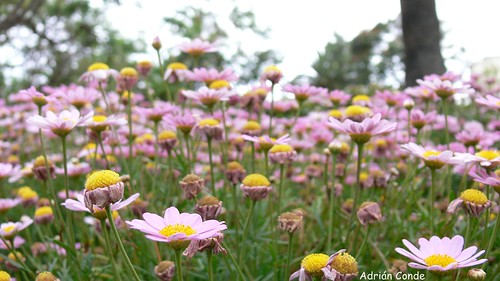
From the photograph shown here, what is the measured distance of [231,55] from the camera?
10.5 metres

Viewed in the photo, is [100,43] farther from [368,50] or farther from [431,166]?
[431,166]

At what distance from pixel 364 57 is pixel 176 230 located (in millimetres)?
13390

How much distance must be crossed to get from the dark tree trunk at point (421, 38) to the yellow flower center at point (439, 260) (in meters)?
3.45

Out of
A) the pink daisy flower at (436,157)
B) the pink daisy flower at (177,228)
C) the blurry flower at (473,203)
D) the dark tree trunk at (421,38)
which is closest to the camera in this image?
the pink daisy flower at (177,228)

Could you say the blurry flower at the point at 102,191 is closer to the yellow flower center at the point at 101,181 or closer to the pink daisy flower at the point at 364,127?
the yellow flower center at the point at 101,181

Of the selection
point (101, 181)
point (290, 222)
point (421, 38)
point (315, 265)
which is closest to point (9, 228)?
point (101, 181)

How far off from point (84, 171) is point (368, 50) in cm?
1295

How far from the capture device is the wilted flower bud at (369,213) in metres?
1.12

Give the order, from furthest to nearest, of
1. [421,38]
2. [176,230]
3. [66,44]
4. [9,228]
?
[66,44] → [421,38] → [9,228] → [176,230]

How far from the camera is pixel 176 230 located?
2.64 feet

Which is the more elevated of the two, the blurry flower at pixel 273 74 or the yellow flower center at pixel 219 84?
the blurry flower at pixel 273 74

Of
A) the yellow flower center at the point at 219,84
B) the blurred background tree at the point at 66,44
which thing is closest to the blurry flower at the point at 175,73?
the yellow flower center at the point at 219,84

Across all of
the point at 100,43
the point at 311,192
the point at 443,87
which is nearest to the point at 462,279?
the point at 443,87

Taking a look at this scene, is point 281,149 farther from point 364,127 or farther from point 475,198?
point 475,198
